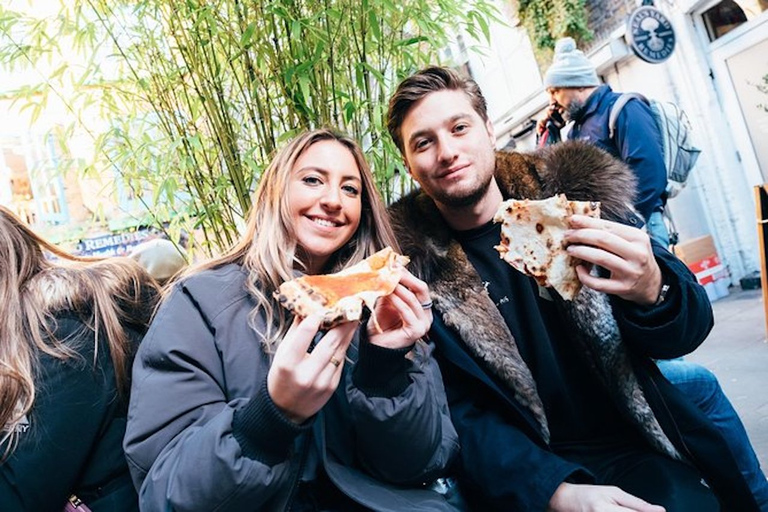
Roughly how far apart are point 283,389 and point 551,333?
1.03 meters

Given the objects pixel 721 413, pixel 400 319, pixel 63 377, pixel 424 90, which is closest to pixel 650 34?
pixel 424 90

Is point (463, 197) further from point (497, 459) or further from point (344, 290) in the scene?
point (497, 459)

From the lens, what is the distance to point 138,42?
2.47 metres

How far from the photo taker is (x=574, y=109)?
11.9ft

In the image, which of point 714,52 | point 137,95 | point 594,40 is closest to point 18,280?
point 137,95

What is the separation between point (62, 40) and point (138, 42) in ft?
1.81

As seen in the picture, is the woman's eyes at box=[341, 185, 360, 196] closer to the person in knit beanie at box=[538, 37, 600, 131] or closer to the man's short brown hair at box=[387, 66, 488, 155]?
the man's short brown hair at box=[387, 66, 488, 155]

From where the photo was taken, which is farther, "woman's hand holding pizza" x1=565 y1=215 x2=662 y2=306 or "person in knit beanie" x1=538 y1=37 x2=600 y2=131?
"person in knit beanie" x1=538 y1=37 x2=600 y2=131

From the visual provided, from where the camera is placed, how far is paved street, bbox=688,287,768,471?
336 cm

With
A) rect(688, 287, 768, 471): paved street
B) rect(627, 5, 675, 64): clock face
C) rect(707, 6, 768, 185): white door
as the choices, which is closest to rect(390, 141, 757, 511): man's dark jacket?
rect(688, 287, 768, 471): paved street

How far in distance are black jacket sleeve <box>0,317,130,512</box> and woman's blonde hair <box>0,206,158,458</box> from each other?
0.02m

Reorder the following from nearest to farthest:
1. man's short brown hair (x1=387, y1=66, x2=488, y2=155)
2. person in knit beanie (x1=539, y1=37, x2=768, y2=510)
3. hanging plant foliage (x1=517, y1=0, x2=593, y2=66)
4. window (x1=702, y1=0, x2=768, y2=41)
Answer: man's short brown hair (x1=387, y1=66, x2=488, y2=155) < person in knit beanie (x1=539, y1=37, x2=768, y2=510) < window (x1=702, y1=0, x2=768, y2=41) < hanging plant foliage (x1=517, y1=0, x2=593, y2=66)

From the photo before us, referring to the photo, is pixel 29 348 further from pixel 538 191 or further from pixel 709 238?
pixel 709 238

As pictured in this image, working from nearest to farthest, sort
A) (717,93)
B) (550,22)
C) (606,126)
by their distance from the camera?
(606,126), (717,93), (550,22)
